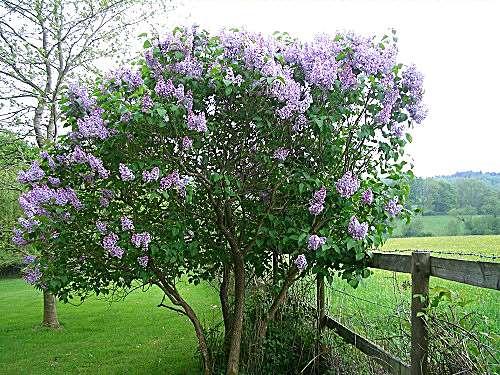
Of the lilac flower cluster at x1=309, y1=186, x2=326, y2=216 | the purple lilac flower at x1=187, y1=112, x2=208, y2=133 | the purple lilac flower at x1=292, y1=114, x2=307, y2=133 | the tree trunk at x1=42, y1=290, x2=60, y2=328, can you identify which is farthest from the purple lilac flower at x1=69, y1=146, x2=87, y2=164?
the tree trunk at x1=42, y1=290, x2=60, y2=328

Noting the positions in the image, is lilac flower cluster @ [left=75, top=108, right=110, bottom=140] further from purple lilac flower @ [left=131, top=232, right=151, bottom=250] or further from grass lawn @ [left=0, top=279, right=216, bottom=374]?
grass lawn @ [left=0, top=279, right=216, bottom=374]

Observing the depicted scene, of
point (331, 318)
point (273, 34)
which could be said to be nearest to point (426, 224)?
point (331, 318)

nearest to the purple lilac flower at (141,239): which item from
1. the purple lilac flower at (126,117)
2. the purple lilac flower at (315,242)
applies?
the purple lilac flower at (126,117)

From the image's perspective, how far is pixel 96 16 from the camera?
31.4ft

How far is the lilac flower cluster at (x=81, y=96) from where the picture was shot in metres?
4.15

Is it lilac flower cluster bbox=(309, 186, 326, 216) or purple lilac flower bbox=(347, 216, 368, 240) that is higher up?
lilac flower cluster bbox=(309, 186, 326, 216)

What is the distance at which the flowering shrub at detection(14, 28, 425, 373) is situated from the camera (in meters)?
3.84

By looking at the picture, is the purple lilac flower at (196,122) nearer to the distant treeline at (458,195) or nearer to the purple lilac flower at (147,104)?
the purple lilac flower at (147,104)

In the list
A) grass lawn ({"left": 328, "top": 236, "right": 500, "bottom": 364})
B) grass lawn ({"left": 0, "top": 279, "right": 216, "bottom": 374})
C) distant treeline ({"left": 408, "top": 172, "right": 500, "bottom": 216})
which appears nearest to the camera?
grass lawn ({"left": 328, "top": 236, "right": 500, "bottom": 364})

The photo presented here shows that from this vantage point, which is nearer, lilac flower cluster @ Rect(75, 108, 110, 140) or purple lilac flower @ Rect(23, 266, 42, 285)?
lilac flower cluster @ Rect(75, 108, 110, 140)

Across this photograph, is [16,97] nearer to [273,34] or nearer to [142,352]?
[142,352]

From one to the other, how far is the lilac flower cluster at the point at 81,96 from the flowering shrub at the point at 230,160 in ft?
0.05

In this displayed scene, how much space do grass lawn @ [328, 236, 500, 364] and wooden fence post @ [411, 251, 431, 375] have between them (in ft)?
1.08

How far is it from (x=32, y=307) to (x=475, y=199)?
12.1m
